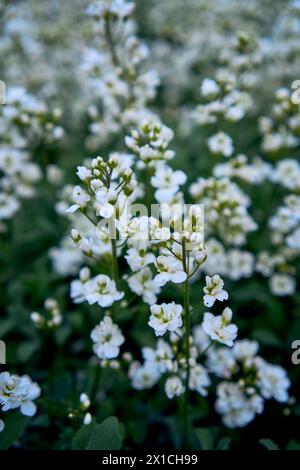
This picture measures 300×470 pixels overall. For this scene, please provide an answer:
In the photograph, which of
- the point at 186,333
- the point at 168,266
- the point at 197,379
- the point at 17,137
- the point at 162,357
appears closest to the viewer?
the point at 168,266

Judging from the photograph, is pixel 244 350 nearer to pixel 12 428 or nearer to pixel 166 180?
pixel 166 180

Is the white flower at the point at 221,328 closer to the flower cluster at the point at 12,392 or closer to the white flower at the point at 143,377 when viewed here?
the white flower at the point at 143,377

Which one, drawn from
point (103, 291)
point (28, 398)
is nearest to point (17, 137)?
point (103, 291)

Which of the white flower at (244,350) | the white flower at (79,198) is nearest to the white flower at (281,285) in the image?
the white flower at (244,350)

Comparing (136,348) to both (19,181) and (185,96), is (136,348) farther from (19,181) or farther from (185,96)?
(185,96)
